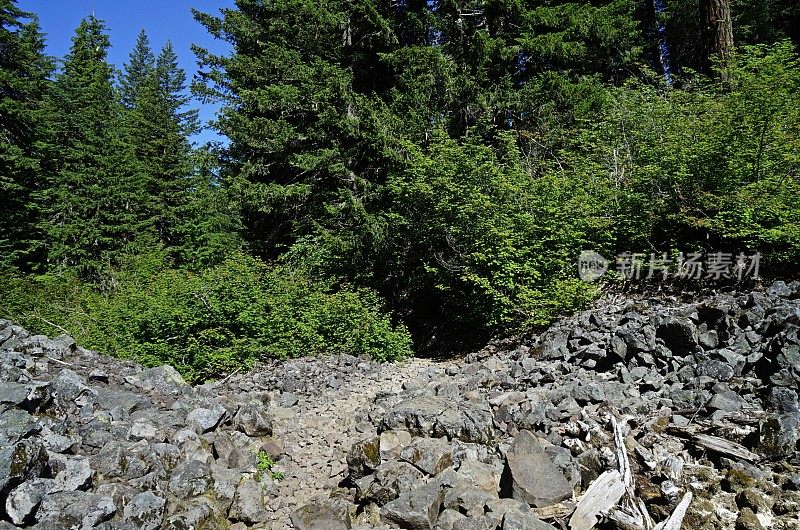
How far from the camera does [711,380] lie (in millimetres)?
4859

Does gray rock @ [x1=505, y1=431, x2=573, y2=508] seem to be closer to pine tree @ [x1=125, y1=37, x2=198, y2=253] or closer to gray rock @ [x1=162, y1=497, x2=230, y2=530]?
gray rock @ [x1=162, y1=497, x2=230, y2=530]

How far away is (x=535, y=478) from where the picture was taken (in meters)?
3.81

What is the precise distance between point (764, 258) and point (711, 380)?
3354 millimetres

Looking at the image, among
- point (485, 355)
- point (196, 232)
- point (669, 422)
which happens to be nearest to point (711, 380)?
point (669, 422)

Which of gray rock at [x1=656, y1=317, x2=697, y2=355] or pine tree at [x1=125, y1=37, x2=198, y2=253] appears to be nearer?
gray rock at [x1=656, y1=317, x2=697, y2=355]

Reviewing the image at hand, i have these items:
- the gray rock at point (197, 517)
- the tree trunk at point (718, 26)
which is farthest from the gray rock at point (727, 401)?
the tree trunk at point (718, 26)

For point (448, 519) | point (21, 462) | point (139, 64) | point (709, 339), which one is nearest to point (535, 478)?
point (448, 519)

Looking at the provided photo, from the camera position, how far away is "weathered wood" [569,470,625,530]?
3.46 m

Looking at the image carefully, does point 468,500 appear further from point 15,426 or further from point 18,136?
point 18,136

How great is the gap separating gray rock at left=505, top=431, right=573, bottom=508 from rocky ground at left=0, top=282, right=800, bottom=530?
0.01m

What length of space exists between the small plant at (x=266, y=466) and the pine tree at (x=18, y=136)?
17.8 m

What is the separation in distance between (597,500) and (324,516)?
2.07 metres

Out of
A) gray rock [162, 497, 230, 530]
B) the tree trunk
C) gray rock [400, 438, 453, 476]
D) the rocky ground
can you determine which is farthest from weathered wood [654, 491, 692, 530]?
the tree trunk

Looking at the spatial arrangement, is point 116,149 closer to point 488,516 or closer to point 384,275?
point 384,275
